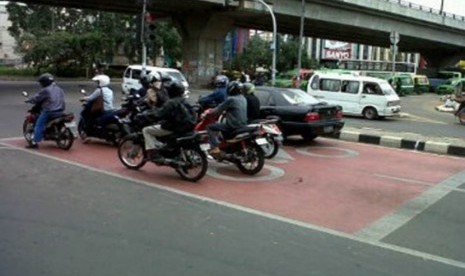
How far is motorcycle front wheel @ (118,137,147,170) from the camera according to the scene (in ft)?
32.5

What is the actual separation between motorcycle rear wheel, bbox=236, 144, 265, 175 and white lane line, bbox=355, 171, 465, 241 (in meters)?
2.55

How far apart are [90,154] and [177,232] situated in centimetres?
549

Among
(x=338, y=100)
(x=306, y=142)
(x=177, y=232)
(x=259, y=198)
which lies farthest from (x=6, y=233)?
(x=338, y=100)

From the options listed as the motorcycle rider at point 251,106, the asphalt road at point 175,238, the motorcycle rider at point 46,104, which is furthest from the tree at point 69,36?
the asphalt road at point 175,238

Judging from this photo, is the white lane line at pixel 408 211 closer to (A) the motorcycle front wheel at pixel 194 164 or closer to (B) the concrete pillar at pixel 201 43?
(A) the motorcycle front wheel at pixel 194 164

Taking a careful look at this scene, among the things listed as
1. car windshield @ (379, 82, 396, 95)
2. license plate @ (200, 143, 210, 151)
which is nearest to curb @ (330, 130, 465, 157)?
license plate @ (200, 143, 210, 151)

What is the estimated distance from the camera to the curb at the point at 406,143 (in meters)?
14.4

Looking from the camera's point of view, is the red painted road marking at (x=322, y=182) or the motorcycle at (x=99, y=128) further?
the motorcycle at (x=99, y=128)

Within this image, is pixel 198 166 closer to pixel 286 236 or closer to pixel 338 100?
pixel 286 236

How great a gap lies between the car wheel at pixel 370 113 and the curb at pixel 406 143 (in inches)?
304

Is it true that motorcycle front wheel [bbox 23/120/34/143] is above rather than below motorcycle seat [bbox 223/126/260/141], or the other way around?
below

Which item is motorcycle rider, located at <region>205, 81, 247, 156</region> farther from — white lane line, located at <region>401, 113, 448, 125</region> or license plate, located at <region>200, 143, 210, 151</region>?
white lane line, located at <region>401, 113, 448, 125</region>

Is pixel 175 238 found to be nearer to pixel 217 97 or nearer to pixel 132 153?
pixel 132 153

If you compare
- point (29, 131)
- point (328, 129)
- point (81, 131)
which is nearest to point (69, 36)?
point (81, 131)
